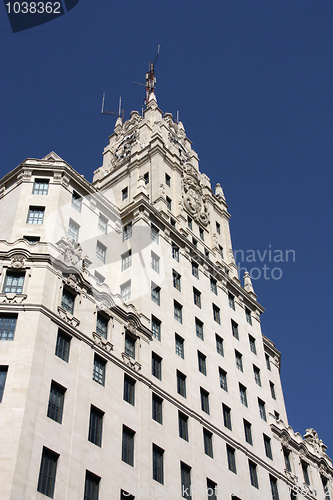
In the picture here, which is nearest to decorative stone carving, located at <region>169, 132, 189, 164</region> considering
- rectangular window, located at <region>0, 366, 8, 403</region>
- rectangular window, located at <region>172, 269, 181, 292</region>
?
rectangular window, located at <region>172, 269, 181, 292</region>

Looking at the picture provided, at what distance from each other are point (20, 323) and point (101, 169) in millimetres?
41180

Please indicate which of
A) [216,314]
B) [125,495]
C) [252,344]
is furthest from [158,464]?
[252,344]

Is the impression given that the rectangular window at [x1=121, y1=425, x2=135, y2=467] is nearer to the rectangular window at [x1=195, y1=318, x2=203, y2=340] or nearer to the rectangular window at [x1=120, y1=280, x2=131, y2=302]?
the rectangular window at [x1=120, y1=280, x2=131, y2=302]

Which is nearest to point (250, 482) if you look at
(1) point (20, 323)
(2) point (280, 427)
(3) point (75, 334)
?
(2) point (280, 427)

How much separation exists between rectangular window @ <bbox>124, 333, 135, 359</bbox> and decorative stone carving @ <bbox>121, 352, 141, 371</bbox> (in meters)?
0.66

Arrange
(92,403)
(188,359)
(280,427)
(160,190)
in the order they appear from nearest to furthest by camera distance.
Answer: (92,403)
(188,359)
(280,427)
(160,190)

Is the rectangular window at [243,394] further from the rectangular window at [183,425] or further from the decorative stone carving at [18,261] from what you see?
the decorative stone carving at [18,261]

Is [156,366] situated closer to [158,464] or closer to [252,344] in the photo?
[158,464]

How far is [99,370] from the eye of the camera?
44.3 m

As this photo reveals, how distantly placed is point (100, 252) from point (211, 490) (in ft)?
70.5

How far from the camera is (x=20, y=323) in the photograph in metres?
41.8

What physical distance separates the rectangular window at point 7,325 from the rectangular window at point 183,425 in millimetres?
14406

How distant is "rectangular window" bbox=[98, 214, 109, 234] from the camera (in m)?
58.8

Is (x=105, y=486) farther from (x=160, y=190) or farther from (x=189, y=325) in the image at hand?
(x=160, y=190)
